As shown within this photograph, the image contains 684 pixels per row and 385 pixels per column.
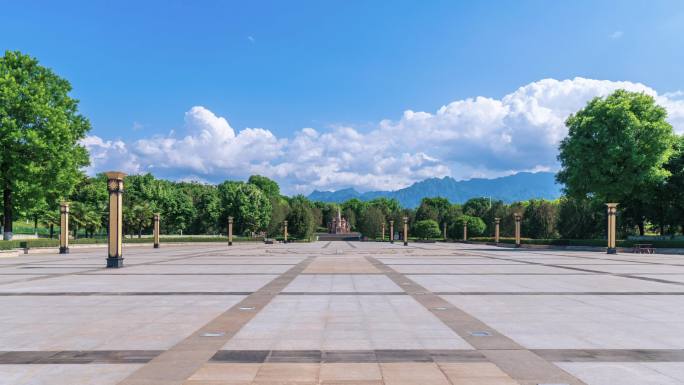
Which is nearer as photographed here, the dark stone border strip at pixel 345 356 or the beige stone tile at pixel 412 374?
the beige stone tile at pixel 412 374

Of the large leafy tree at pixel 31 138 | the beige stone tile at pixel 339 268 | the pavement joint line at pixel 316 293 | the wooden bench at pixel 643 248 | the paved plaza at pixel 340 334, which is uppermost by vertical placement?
the large leafy tree at pixel 31 138

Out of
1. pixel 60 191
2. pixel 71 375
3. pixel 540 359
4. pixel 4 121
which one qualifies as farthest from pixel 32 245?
pixel 540 359

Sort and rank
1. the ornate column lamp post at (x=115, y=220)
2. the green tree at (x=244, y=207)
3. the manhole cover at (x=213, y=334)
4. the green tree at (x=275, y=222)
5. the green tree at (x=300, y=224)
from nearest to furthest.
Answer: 1. the manhole cover at (x=213, y=334)
2. the ornate column lamp post at (x=115, y=220)
3. the green tree at (x=244, y=207)
4. the green tree at (x=300, y=224)
5. the green tree at (x=275, y=222)

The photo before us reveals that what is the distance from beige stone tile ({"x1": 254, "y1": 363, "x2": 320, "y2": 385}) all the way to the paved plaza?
0.08 ft

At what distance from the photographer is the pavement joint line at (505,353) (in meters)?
5.57

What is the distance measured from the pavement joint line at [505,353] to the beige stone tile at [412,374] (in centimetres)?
87

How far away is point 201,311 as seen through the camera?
975 centimetres

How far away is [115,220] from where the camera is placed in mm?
21203

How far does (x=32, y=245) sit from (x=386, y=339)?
3647cm

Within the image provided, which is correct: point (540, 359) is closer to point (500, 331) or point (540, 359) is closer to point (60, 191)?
point (500, 331)

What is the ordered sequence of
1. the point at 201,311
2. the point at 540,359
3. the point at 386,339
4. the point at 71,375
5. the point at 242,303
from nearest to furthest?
the point at 71,375
the point at 540,359
the point at 386,339
the point at 201,311
the point at 242,303

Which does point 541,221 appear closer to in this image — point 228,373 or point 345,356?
point 345,356

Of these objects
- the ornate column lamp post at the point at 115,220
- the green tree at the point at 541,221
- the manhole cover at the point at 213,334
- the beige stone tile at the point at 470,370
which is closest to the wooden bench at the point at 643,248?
the green tree at the point at 541,221

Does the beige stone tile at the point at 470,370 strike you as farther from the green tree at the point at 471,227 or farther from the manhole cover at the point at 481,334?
the green tree at the point at 471,227
